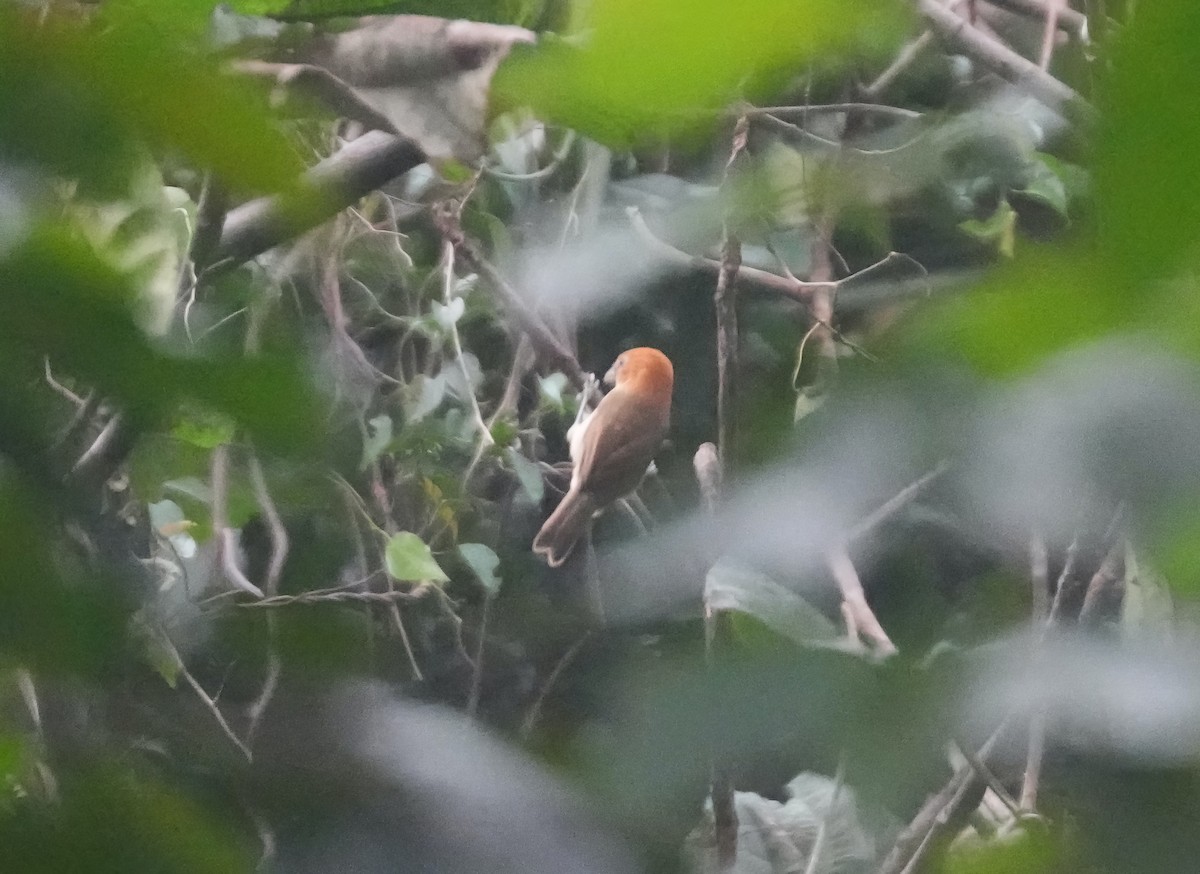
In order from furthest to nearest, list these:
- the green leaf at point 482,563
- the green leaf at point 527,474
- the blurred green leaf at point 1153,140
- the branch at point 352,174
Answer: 1. the green leaf at point 527,474
2. the green leaf at point 482,563
3. the branch at point 352,174
4. the blurred green leaf at point 1153,140

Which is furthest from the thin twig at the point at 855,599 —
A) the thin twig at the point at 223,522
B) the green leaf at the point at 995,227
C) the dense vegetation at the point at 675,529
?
the green leaf at the point at 995,227

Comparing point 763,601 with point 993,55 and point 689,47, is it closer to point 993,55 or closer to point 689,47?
point 689,47

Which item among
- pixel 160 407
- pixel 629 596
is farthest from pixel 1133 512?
pixel 629 596

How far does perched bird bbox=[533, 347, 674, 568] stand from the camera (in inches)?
60.9

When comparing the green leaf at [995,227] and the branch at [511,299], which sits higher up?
the green leaf at [995,227]

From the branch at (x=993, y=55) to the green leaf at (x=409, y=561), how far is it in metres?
0.63

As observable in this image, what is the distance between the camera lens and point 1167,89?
0.38 ft

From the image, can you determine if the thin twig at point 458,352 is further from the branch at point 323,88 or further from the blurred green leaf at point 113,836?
the blurred green leaf at point 113,836

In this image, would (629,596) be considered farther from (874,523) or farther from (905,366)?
(905,366)

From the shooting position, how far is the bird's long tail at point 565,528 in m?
1.33

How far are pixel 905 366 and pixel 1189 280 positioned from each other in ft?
0.21

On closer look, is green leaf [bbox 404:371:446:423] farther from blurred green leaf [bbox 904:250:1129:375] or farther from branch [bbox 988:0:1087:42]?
blurred green leaf [bbox 904:250:1129:375]

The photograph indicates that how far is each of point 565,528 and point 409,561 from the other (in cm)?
37

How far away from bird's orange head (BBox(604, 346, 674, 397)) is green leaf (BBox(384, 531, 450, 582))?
0.53m
